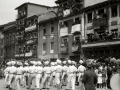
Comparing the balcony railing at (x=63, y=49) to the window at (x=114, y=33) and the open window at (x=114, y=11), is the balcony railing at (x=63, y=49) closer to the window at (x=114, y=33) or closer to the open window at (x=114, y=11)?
the window at (x=114, y=33)

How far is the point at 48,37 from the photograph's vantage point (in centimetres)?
3922

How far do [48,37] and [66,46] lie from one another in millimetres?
6076

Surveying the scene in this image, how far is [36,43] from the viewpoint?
138ft

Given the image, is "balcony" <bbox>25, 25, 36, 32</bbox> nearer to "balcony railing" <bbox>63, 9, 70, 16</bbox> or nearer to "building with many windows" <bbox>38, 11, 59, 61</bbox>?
"building with many windows" <bbox>38, 11, 59, 61</bbox>

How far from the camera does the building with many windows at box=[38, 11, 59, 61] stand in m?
37.2

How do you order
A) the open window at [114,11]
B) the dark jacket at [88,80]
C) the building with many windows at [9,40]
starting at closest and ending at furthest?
1. the dark jacket at [88,80]
2. the open window at [114,11]
3. the building with many windows at [9,40]

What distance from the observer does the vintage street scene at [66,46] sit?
51.4ft

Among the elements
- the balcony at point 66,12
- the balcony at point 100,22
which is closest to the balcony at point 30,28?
the balcony at point 66,12

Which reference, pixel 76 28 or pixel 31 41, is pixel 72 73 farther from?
pixel 31 41

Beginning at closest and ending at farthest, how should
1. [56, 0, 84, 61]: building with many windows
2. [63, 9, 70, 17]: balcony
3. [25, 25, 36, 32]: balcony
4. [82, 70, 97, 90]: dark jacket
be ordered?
[82, 70, 97, 90]: dark jacket
[56, 0, 84, 61]: building with many windows
[63, 9, 70, 17]: balcony
[25, 25, 36, 32]: balcony

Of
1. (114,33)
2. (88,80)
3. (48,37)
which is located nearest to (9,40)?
(48,37)

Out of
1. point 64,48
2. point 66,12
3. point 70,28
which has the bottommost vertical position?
point 64,48

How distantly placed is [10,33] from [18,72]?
4140 cm

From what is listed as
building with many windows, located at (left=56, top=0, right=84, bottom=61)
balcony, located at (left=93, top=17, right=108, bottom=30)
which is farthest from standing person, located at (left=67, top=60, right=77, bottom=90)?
building with many windows, located at (left=56, top=0, right=84, bottom=61)
